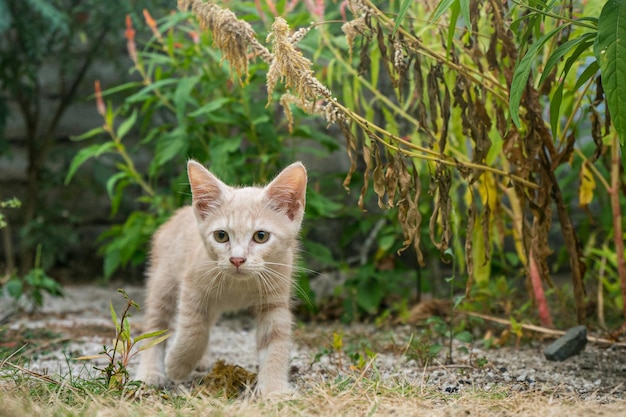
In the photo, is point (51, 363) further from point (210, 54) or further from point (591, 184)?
point (591, 184)

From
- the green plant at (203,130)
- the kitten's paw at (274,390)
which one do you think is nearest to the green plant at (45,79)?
the green plant at (203,130)

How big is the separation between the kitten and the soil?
0.20 metres

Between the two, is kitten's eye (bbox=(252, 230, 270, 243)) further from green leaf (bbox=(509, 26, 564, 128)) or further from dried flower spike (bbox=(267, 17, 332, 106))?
green leaf (bbox=(509, 26, 564, 128))

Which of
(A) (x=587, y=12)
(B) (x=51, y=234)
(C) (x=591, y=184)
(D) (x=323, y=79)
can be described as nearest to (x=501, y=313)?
(C) (x=591, y=184)

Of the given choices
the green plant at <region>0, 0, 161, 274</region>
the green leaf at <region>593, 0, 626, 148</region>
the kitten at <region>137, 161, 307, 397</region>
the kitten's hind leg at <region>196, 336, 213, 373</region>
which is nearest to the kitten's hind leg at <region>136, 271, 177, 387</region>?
the kitten at <region>137, 161, 307, 397</region>

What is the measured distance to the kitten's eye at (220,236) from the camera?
2453 mm

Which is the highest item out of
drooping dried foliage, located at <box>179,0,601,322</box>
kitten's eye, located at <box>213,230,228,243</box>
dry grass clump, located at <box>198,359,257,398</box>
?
drooping dried foliage, located at <box>179,0,601,322</box>

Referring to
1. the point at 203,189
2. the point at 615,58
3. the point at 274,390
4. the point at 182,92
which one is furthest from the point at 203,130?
A: the point at 615,58

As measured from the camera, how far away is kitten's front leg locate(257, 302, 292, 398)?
235cm

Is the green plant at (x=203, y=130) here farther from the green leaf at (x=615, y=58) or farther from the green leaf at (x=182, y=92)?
the green leaf at (x=615, y=58)

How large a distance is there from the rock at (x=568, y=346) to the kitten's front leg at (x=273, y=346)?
1081 mm

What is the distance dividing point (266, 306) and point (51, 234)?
3274mm

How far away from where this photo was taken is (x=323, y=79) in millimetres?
3893

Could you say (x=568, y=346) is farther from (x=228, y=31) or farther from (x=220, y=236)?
(x=228, y=31)
